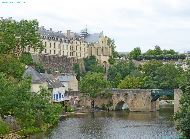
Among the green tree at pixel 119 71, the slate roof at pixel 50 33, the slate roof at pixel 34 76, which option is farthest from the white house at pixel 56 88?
the slate roof at pixel 50 33

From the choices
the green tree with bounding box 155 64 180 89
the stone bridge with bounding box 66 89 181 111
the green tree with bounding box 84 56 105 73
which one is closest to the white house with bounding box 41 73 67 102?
the stone bridge with bounding box 66 89 181 111

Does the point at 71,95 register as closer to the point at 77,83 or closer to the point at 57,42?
the point at 77,83

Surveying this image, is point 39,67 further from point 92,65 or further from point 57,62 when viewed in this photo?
point 92,65

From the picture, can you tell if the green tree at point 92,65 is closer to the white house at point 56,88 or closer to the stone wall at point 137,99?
the stone wall at point 137,99

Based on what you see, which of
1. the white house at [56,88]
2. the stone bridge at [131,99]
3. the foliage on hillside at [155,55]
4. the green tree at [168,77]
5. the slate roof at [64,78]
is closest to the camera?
the white house at [56,88]

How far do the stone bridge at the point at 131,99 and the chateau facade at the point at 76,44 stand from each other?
28.9 metres

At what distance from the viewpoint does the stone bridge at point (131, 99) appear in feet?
322

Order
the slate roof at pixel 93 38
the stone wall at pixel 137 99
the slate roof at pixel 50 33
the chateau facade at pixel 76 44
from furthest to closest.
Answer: the slate roof at pixel 93 38 → the chateau facade at pixel 76 44 → the slate roof at pixel 50 33 → the stone wall at pixel 137 99

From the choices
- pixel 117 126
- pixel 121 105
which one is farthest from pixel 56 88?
pixel 117 126

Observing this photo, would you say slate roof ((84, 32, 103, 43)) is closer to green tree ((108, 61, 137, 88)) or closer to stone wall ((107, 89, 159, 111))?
green tree ((108, 61, 137, 88))

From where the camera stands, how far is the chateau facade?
128 m

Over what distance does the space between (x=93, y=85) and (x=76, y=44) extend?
131 feet

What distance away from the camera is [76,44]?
13575 centimetres

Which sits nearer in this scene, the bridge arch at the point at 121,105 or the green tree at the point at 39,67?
the bridge arch at the point at 121,105
